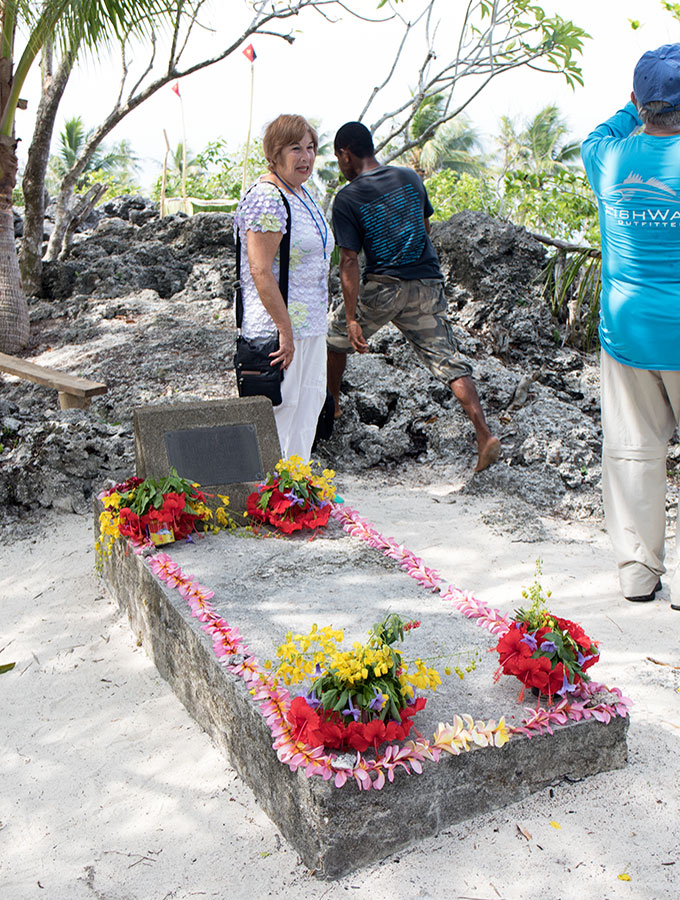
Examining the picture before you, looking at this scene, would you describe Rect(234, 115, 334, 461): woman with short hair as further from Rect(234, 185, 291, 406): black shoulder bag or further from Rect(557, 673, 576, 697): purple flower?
Rect(557, 673, 576, 697): purple flower

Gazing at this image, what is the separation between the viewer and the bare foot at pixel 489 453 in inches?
→ 196

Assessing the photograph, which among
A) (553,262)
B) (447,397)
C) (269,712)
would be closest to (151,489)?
(269,712)

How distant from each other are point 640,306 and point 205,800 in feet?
8.28

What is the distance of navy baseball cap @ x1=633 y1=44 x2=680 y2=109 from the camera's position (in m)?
3.17

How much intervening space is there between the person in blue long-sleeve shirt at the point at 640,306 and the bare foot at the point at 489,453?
4.08 ft

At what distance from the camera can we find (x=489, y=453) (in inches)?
198

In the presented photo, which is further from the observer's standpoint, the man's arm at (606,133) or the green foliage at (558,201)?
the green foliage at (558,201)

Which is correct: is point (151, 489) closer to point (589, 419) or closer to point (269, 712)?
point (269, 712)

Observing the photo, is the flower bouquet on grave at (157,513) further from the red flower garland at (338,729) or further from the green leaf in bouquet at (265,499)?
the red flower garland at (338,729)

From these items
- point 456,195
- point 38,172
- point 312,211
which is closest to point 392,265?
point 312,211

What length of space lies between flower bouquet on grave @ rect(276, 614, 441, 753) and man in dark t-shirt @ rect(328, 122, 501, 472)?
8.95ft

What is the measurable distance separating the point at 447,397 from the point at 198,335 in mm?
2537

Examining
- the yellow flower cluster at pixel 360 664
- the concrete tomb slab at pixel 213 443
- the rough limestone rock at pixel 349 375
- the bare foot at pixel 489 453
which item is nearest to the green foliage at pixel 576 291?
the rough limestone rock at pixel 349 375

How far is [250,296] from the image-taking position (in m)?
4.08
